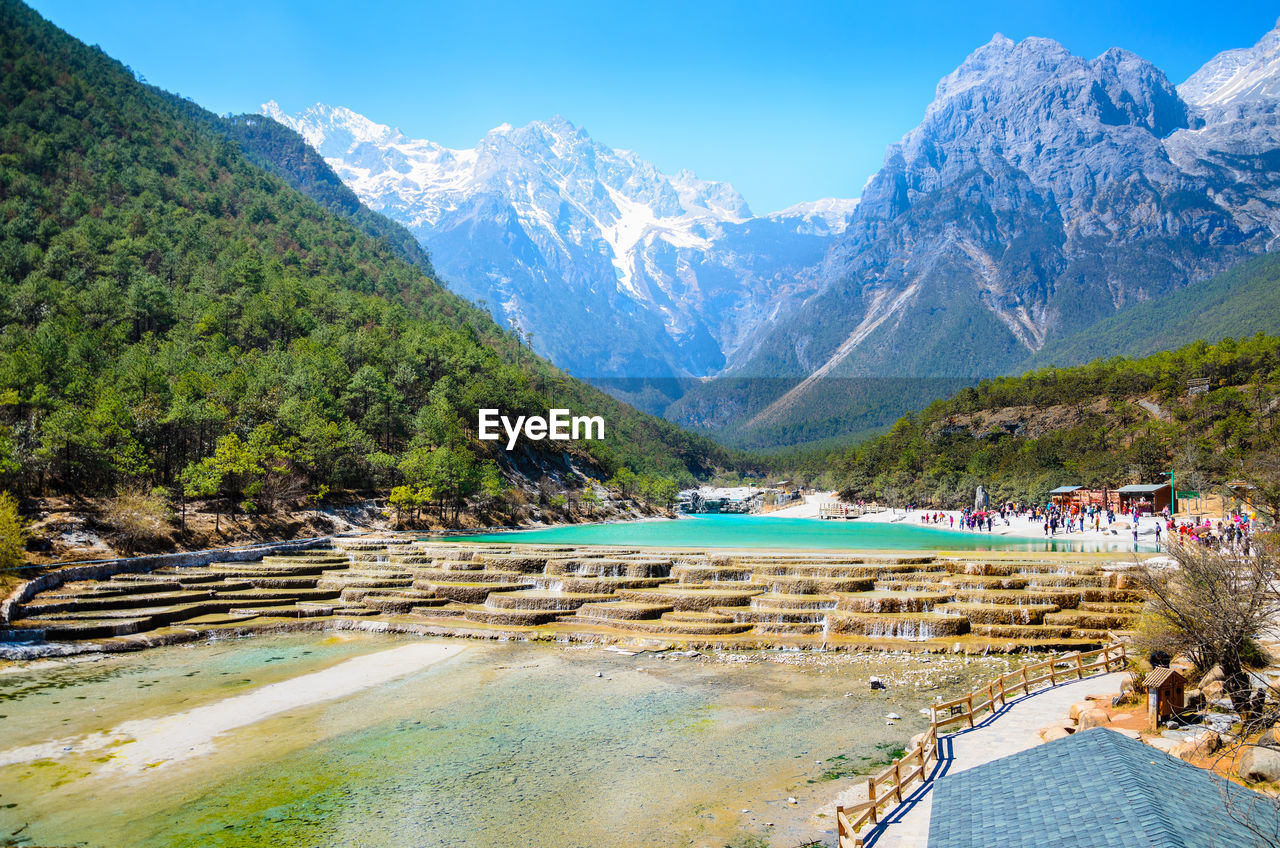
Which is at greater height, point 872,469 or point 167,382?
point 167,382

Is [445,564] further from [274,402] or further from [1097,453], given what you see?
[1097,453]

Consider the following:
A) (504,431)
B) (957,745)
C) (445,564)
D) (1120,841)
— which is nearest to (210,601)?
(445,564)

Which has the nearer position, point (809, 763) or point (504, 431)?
point (809, 763)

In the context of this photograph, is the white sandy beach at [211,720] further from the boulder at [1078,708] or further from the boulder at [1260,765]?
the boulder at [1260,765]

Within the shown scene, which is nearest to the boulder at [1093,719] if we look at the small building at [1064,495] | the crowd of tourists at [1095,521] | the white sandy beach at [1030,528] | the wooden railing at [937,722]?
the wooden railing at [937,722]

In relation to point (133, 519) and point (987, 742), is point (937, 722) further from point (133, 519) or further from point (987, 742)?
point (133, 519)

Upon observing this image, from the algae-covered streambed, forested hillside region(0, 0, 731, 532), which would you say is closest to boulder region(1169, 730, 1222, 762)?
the algae-covered streambed

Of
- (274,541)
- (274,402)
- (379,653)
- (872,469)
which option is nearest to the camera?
(379,653)
